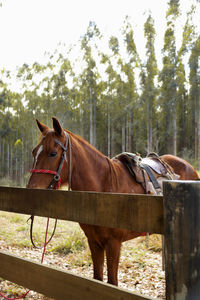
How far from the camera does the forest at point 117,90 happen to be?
76.4 ft

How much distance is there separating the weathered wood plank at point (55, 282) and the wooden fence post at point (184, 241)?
0.60ft

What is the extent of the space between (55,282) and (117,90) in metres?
28.7

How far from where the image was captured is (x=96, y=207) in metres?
1.16

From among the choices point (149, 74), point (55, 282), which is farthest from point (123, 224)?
point (149, 74)

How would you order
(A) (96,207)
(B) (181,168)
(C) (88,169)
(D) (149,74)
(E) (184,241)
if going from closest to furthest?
1. (E) (184,241)
2. (A) (96,207)
3. (C) (88,169)
4. (B) (181,168)
5. (D) (149,74)

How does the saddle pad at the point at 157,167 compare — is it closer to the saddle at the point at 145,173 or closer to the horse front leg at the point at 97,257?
the saddle at the point at 145,173

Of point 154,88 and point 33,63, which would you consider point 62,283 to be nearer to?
point 154,88

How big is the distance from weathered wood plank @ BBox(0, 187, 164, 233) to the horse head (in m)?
0.46

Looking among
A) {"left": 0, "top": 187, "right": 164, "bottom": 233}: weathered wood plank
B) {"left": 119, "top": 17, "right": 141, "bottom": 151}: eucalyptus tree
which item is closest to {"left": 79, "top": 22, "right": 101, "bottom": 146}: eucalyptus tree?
{"left": 119, "top": 17, "right": 141, "bottom": 151}: eucalyptus tree

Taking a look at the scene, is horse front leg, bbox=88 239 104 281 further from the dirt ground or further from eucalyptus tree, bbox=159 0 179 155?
eucalyptus tree, bbox=159 0 179 155

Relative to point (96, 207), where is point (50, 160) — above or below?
above

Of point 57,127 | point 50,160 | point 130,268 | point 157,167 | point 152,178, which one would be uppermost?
point 57,127

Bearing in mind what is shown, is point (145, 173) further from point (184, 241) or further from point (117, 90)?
point (117, 90)

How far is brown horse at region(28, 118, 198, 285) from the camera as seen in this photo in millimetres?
2164
